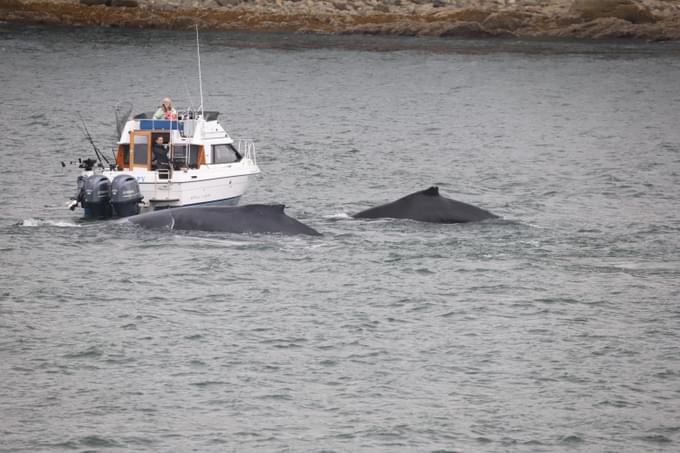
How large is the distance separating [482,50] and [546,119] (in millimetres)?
44366

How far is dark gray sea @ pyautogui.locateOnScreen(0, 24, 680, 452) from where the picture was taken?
82.1 feet

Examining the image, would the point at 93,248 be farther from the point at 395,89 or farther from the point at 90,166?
the point at 395,89

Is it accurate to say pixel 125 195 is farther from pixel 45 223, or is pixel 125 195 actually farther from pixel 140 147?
pixel 45 223

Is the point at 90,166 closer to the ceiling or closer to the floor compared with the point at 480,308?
closer to the ceiling

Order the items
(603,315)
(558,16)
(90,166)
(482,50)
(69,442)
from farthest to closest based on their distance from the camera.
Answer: (558,16) → (482,50) → (90,166) → (603,315) → (69,442)

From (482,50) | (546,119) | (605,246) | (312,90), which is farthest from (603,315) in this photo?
(482,50)

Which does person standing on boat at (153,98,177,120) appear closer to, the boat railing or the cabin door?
the cabin door

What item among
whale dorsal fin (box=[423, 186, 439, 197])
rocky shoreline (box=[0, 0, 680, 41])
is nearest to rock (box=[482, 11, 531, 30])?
rocky shoreline (box=[0, 0, 680, 41])

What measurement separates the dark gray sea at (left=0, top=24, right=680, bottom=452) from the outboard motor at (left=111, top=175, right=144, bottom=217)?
2.08ft

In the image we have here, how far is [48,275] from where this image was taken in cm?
3528

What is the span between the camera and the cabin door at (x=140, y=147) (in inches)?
1661

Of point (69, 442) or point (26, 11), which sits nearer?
point (69, 442)

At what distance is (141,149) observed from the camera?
1665 inches

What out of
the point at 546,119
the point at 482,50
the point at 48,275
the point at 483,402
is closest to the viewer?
the point at 483,402
